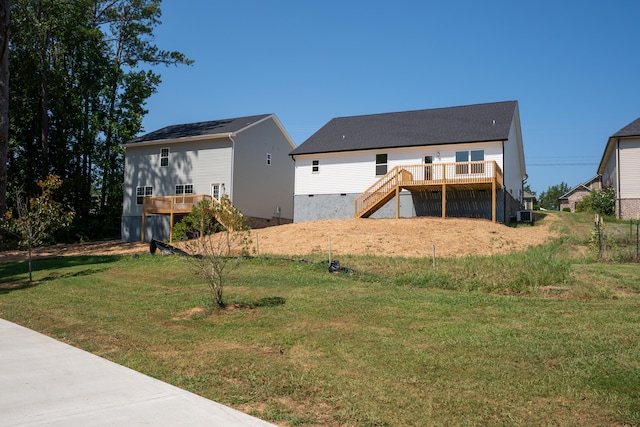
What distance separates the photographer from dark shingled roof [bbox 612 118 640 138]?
28.2m

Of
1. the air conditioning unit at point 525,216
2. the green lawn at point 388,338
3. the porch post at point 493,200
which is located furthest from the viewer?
the air conditioning unit at point 525,216

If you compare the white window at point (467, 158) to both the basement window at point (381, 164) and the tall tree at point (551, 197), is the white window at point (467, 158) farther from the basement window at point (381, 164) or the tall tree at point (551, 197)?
the tall tree at point (551, 197)

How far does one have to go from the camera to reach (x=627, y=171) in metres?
28.5

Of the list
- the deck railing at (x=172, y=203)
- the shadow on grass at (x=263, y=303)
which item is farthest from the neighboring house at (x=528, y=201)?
the shadow on grass at (x=263, y=303)

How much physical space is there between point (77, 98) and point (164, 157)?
9260 millimetres

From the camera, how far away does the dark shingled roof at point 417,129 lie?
27219 millimetres

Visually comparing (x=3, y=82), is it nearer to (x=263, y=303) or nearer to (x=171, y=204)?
(x=171, y=204)

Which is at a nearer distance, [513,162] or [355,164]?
[355,164]

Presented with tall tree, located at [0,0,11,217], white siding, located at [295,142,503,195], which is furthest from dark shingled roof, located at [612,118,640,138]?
tall tree, located at [0,0,11,217]

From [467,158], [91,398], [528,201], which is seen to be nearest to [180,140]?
[467,158]

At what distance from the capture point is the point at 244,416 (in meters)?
4.54

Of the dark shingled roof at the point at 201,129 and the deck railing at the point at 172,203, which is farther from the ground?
the dark shingled roof at the point at 201,129

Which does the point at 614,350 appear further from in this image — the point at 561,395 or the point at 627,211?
the point at 627,211

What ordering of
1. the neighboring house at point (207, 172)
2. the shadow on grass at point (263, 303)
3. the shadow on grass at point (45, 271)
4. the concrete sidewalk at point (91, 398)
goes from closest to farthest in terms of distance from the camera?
the concrete sidewalk at point (91, 398)
the shadow on grass at point (263, 303)
the shadow on grass at point (45, 271)
the neighboring house at point (207, 172)
